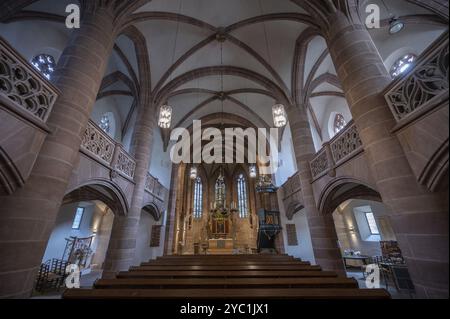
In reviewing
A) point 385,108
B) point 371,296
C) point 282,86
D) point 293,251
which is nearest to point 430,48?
point 385,108

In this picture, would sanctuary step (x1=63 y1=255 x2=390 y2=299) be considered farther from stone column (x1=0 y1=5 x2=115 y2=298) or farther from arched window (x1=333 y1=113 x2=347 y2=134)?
arched window (x1=333 y1=113 x2=347 y2=134)

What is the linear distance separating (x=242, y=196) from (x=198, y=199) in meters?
5.44

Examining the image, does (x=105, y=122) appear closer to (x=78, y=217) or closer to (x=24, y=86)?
(x=78, y=217)

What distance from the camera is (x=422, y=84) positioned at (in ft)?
9.18

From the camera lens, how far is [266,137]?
13156 mm

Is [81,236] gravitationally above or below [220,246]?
above

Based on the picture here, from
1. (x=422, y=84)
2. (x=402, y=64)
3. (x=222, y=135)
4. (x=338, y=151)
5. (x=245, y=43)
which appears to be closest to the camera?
(x=422, y=84)

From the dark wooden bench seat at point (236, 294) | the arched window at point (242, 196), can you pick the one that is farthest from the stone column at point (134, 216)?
the arched window at point (242, 196)

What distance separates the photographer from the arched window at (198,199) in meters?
21.9

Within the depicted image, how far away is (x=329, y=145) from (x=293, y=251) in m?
7.34

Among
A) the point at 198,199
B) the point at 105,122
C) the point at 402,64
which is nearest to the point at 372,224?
the point at 402,64

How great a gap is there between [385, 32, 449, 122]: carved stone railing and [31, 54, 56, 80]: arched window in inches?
426

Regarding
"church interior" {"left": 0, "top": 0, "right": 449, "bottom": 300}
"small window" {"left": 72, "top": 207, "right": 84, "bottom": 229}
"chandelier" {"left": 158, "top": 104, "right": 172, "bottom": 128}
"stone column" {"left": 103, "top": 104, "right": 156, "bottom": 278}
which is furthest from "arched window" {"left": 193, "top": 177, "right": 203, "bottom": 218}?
"chandelier" {"left": 158, "top": 104, "right": 172, "bottom": 128}
